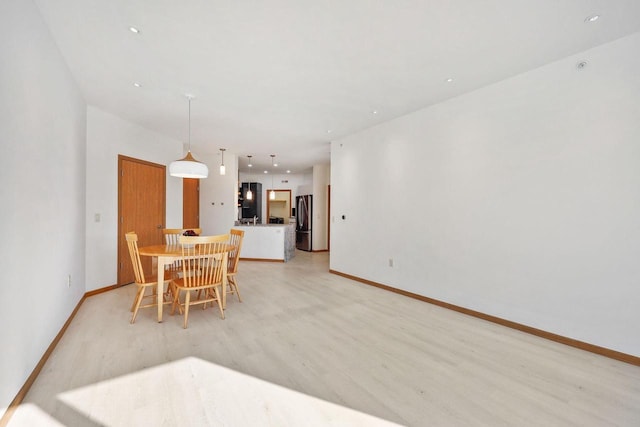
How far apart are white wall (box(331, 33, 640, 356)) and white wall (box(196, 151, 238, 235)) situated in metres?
4.41

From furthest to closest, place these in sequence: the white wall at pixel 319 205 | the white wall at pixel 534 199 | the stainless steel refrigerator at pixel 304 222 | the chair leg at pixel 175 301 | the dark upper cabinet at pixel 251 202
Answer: the dark upper cabinet at pixel 251 202, the stainless steel refrigerator at pixel 304 222, the white wall at pixel 319 205, the chair leg at pixel 175 301, the white wall at pixel 534 199

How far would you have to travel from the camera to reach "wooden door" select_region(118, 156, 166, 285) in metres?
4.57

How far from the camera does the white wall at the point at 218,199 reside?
7.25m

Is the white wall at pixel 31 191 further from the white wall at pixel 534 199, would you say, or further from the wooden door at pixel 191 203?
the white wall at pixel 534 199

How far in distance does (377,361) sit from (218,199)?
607cm

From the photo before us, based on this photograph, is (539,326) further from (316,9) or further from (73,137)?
(73,137)

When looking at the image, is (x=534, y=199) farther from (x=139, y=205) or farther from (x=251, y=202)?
(x=251, y=202)

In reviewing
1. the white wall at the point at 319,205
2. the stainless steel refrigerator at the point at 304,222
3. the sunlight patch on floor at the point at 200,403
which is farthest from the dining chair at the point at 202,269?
the stainless steel refrigerator at the point at 304,222

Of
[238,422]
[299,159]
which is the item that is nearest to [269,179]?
[299,159]

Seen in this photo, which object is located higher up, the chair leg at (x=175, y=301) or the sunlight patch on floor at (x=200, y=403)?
the chair leg at (x=175, y=301)

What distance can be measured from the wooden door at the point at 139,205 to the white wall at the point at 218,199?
6.12 feet

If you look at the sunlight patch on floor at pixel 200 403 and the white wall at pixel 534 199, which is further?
the white wall at pixel 534 199

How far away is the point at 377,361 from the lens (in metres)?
2.35

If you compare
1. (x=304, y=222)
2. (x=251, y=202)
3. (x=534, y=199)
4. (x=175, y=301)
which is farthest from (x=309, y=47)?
(x=251, y=202)
